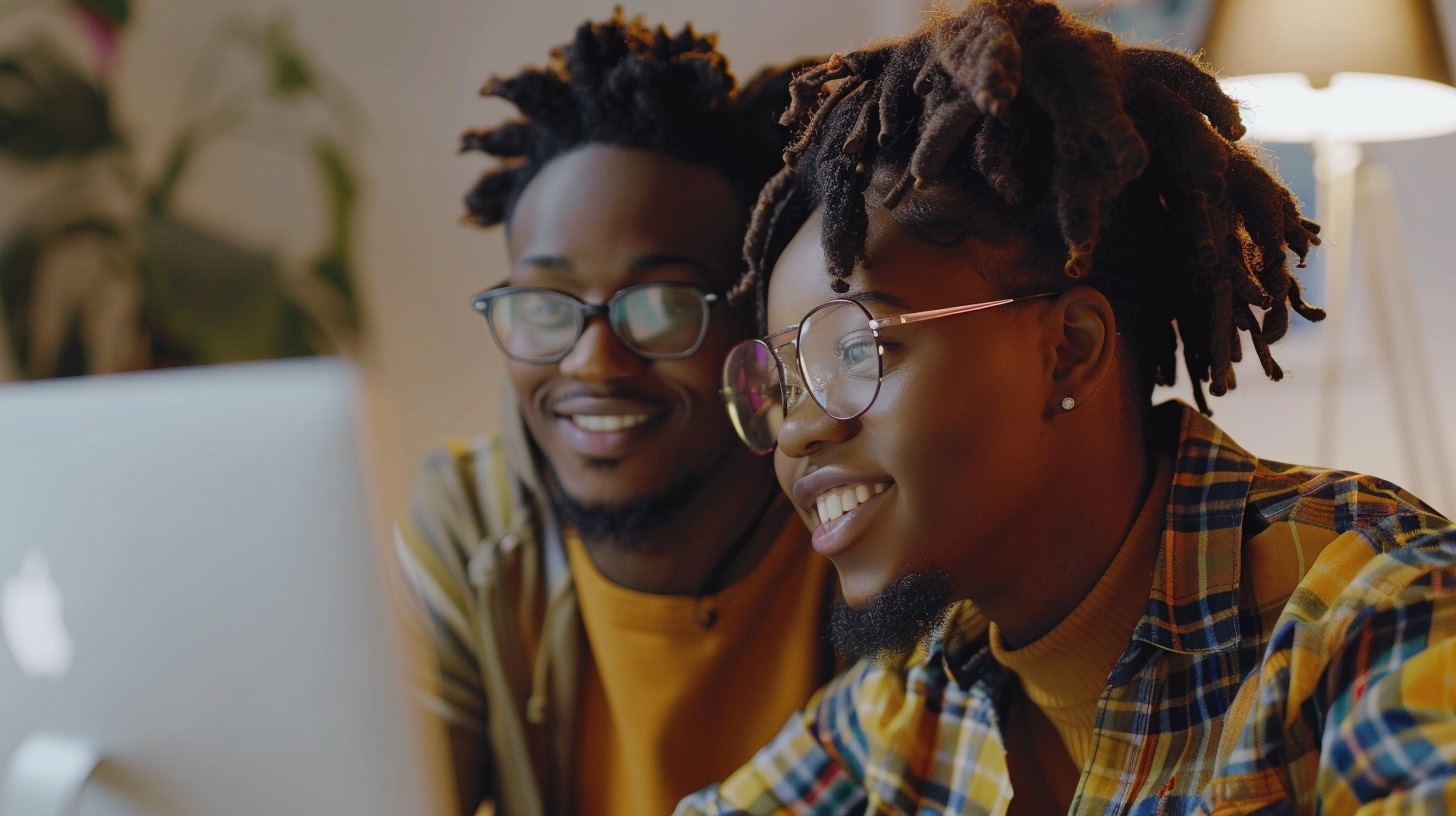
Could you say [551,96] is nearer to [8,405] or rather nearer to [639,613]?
[639,613]

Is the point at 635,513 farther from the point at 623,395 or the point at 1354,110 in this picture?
the point at 1354,110

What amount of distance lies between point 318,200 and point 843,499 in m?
1.90

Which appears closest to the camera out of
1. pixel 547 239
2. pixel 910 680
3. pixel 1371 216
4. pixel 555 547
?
pixel 910 680

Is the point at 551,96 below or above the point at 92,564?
above

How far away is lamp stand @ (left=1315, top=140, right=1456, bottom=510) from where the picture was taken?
2141 mm

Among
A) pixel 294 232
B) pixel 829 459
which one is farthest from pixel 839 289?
pixel 294 232

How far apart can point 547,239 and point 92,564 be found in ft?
2.39

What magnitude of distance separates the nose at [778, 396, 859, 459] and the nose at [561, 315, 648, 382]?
1.04 feet

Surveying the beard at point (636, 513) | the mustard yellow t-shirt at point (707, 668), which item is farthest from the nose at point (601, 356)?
the mustard yellow t-shirt at point (707, 668)

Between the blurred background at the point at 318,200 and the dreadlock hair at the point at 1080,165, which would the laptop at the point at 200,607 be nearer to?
the dreadlock hair at the point at 1080,165

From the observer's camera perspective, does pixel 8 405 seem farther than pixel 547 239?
No

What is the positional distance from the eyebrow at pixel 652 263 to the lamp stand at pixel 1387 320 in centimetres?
125

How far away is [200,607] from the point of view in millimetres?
637

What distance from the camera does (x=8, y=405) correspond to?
69 cm
